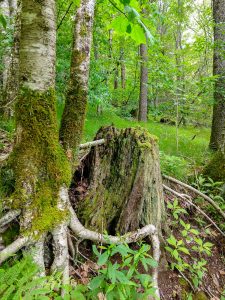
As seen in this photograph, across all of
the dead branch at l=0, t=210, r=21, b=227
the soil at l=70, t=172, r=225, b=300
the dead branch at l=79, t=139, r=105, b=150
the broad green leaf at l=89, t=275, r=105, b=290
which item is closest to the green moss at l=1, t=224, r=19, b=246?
the dead branch at l=0, t=210, r=21, b=227

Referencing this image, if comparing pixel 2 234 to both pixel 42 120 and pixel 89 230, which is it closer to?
pixel 89 230

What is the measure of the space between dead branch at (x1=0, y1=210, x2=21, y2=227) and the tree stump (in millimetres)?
759

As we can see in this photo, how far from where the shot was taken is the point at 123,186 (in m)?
2.58

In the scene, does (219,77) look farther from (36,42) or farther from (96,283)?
(96,283)

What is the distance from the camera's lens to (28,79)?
186 cm

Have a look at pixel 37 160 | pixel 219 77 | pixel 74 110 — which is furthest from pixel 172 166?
pixel 219 77

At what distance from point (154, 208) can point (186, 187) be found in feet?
3.45

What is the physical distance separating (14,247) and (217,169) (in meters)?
3.51

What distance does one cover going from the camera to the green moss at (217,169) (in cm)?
409

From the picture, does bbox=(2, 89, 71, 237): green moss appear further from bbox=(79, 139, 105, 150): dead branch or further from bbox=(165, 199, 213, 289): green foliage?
bbox=(165, 199, 213, 289): green foliage

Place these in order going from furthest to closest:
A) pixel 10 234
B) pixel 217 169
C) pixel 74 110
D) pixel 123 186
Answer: pixel 217 169 < pixel 123 186 < pixel 74 110 < pixel 10 234

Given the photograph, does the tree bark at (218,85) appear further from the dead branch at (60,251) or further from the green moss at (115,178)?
the dead branch at (60,251)

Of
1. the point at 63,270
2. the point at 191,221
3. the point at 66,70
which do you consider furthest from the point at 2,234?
the point at 66,70

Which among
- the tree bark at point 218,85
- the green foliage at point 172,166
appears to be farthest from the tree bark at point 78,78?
the tree bark at point 218,85
